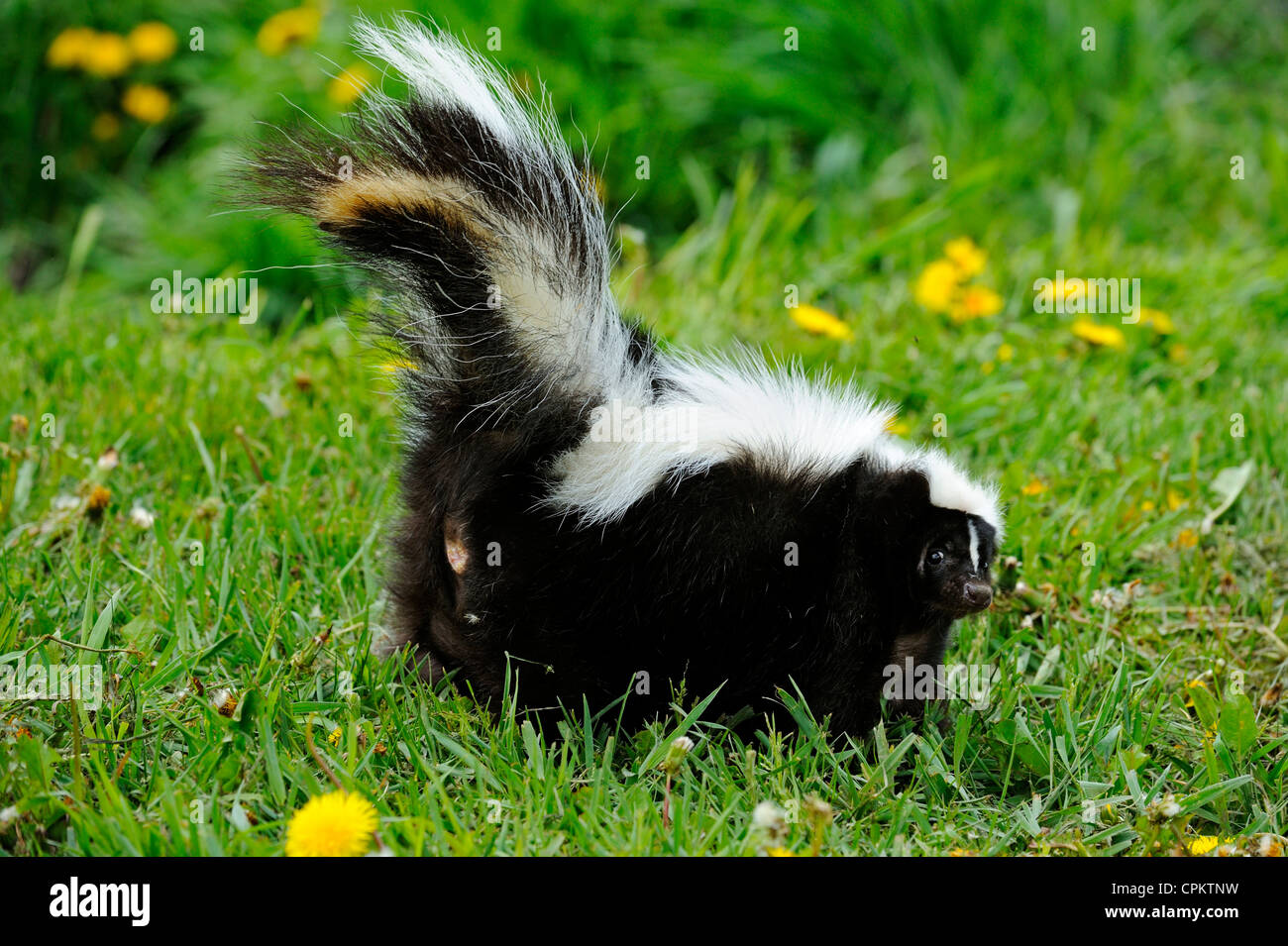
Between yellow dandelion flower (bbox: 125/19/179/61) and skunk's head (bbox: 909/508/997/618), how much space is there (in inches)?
255

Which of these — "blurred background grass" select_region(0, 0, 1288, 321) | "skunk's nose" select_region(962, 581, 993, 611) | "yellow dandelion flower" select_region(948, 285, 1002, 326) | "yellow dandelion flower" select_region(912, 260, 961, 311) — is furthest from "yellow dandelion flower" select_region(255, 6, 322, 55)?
"skunk's nose" select_region(962, 581, 993, 611)

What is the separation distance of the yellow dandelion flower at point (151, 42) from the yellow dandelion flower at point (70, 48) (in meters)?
0.25

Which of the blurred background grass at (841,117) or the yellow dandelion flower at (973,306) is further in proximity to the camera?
the blurred background grass at (841,117)

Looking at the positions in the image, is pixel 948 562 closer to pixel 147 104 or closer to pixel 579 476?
pixel 579 476

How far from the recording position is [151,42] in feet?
26.4

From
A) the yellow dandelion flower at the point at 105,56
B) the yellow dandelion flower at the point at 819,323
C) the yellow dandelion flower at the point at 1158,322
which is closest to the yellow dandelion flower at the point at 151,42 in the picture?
the yellow dandelion flower at the point at 105,56

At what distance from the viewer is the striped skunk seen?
10.3 ft

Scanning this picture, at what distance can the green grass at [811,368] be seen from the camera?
310 centimetres

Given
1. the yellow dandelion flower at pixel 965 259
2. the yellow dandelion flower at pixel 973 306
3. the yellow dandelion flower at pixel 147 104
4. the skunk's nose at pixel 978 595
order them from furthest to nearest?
the yellow dandelion flower at pixel 147 104 < the yellow dandelion flower at pixel 965 259 < the yellow dandelion flower at pixel 973 306 < the skunk's nose at pixel 978 595

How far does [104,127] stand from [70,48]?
0.52 meters

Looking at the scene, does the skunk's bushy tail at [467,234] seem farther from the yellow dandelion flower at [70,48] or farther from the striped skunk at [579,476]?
the yellow dandelion flower at [70,48]

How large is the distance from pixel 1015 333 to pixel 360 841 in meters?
3.92

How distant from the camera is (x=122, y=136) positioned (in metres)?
8.50

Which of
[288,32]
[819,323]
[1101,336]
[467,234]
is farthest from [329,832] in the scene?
[288,32]
